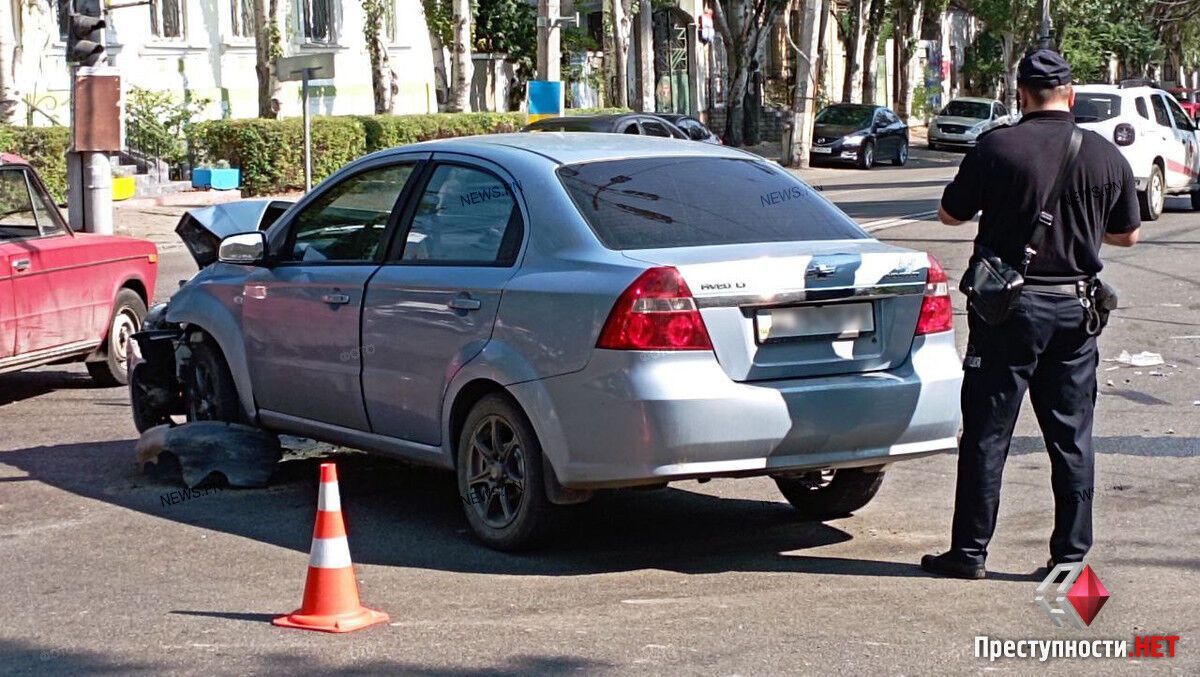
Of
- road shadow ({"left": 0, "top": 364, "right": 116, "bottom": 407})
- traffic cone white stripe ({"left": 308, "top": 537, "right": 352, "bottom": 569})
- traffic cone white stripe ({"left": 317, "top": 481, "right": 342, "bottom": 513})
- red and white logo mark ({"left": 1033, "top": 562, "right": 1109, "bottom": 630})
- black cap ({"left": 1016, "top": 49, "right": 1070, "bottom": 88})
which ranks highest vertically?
black cap ({"left": 1016, "top": 49, "right": 1070, "bottom": 88})

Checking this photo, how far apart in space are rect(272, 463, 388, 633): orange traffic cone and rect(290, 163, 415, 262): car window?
1.98 metres

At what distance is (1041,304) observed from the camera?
6.11 m

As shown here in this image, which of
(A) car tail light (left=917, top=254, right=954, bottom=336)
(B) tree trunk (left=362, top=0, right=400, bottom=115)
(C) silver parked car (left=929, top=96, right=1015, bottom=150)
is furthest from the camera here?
(C) silver parked car (left=929, top=96, right=1015, bottom=150)

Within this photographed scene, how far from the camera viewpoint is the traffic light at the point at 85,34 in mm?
15602

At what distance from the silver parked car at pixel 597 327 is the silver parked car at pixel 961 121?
4388 centimetres

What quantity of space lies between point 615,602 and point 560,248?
54.5 inches

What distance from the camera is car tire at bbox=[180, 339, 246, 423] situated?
8.46m

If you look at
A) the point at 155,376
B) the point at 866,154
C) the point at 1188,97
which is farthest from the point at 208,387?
the point at 1188,97

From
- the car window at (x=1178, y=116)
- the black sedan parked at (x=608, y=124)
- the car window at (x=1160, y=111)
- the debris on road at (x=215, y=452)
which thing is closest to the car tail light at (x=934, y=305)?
the debris on road at (x=215, y=452)

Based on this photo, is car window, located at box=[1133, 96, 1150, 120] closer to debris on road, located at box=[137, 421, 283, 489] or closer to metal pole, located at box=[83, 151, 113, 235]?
metal pole, located at box=[83, 151, 113, 235]

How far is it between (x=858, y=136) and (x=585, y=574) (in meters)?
36.2

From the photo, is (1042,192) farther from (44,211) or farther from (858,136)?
(858,136)

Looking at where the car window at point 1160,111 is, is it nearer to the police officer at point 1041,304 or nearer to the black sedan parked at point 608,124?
the black sedan parked at point 608,124

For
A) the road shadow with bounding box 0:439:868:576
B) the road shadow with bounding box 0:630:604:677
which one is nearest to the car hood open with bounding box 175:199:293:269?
the road shadow with bounding box 0:439:868:576
